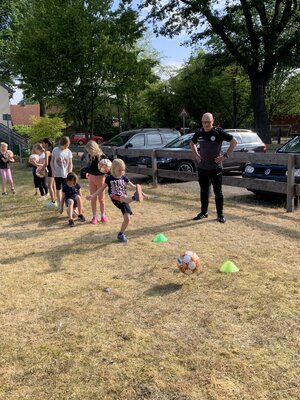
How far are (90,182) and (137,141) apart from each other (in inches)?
292

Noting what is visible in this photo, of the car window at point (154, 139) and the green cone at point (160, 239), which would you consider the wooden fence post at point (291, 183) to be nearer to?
the green cone at point (160, 239)

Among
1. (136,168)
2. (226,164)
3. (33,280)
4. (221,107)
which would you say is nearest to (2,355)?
(33,280)

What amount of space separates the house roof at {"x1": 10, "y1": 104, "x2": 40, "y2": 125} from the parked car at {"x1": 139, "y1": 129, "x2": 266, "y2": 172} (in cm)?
6029

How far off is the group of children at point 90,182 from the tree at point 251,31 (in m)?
16.0

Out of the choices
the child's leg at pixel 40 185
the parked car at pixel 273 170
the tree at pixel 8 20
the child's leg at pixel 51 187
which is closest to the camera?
the parked car at pixel 273 170

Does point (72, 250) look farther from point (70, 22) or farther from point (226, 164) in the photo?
point (70, 22)

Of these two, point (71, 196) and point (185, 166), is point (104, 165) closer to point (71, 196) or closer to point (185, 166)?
point (71, 196)

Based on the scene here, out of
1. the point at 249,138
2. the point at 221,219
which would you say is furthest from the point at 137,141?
the point at 221,219

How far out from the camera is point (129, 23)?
1902 centimetres

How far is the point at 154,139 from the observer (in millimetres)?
15398

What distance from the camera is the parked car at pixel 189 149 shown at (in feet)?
43.7

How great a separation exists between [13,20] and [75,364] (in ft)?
154

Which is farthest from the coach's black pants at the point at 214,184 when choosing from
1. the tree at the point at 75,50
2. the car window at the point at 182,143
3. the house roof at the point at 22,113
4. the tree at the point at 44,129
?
the house roof at the point at 22,113

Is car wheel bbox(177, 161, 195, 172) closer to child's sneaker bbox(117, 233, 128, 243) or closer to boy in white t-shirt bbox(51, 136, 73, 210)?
boy in white t-shirt bbox(51, 136, 73, 210)
